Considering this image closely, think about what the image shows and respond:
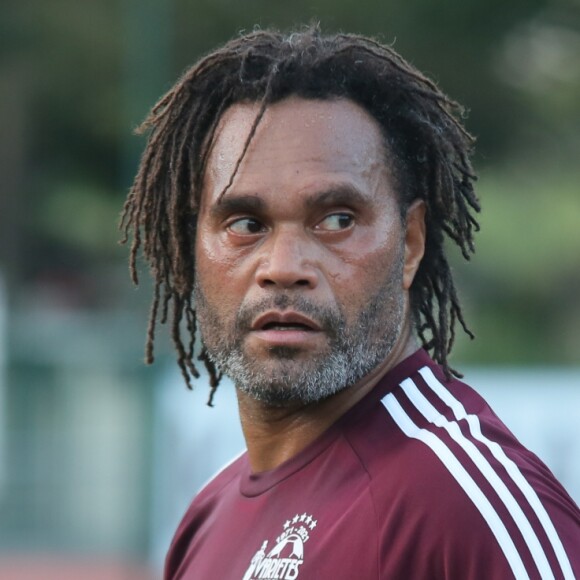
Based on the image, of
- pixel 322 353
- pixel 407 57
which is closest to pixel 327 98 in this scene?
pixel 322 353

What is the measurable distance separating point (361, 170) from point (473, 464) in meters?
0.79

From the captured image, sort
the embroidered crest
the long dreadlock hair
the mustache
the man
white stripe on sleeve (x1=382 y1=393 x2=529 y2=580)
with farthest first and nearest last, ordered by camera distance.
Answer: the long dreadlock hair → the mustache → the embroidered crest → the man → white stripe on sleeve (x1=382 y1=393 x2=529 y2=580)

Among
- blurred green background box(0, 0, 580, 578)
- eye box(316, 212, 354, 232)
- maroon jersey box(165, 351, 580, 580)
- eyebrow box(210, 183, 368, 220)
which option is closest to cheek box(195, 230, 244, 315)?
eyebrow box(210, 183, 368, 220)

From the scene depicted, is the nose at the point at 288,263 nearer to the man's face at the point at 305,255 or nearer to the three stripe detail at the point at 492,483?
the man's face at the point at 305,255

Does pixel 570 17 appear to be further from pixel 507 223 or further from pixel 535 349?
pixel 535 349

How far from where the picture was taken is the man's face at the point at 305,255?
2908 millimetres

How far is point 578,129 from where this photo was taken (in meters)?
17.5

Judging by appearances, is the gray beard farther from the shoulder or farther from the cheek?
A: the shoulder

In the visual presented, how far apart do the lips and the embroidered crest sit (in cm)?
41

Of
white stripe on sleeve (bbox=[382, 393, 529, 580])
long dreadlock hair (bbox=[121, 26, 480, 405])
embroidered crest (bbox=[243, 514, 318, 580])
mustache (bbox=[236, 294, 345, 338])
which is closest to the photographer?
white stripe on sleeve (bbox=[382, 393, 529, 580])

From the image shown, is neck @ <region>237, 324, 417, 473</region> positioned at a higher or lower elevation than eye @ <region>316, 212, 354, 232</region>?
lower

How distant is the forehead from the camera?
299 cm

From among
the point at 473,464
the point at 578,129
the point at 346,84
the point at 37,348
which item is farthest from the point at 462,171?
the point at 578,129

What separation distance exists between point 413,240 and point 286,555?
2.80ft
